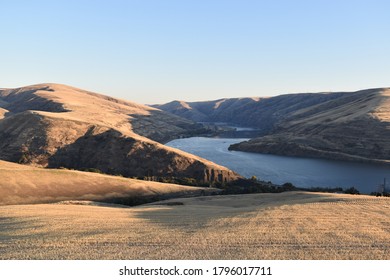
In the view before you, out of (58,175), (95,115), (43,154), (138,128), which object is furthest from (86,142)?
(138,128)

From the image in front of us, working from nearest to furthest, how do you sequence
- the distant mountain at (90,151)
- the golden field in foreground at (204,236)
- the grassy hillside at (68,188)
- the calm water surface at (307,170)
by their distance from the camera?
the golden field in foreground at (204,236)
the grassy hillside at (68,188)
the distant mountain at (90,151)
the calm water surface at (307,170)

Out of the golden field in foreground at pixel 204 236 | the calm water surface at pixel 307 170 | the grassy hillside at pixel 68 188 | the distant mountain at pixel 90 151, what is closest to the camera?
the golden field in foreground at pixel 204 236

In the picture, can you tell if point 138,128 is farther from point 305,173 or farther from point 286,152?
point 305,173

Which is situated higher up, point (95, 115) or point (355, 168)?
point (95, 115)

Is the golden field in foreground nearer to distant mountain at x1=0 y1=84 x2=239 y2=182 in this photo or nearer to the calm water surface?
distant mountain at x1=0 y1=84 x2=239 y2=182

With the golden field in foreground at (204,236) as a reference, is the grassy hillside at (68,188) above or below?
below

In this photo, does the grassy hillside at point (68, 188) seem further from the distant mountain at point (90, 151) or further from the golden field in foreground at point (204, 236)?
the distant mountain at point (90, 151)


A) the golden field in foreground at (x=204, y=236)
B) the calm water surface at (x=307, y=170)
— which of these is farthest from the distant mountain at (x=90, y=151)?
the golden field in foreground at (x=204, y=236)
